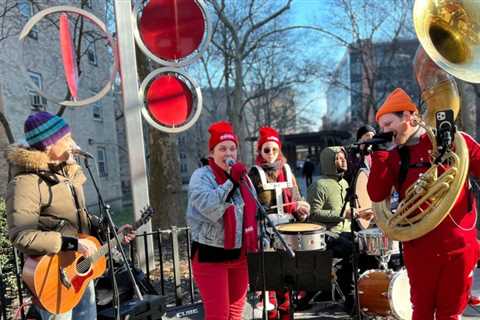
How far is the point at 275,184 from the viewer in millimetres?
3703

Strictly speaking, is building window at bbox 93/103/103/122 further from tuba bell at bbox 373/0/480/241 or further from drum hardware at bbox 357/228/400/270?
tuba bell at bbox 373/0/480/241

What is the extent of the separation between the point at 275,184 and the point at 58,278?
1993mm

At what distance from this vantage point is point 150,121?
4859 mm

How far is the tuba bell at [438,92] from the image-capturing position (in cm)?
229

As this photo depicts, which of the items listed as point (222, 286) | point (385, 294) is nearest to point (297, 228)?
point (222, 286)

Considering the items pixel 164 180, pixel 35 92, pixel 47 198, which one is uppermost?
pixel 35 92

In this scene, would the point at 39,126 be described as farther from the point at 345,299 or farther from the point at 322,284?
the point at 345,299

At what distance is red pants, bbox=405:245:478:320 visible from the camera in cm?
234

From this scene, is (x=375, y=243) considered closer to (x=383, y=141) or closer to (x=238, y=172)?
(x=383, y=141)

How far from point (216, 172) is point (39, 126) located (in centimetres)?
131

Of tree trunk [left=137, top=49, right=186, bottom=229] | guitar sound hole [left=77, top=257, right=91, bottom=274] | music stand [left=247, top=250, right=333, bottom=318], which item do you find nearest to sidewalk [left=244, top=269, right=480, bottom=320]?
music stand [left=247, top=250, right=333, bottom=318]

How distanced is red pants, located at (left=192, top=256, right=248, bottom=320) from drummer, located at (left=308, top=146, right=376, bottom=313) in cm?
137

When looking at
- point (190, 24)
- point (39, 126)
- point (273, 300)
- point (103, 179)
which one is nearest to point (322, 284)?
point (273, 300)

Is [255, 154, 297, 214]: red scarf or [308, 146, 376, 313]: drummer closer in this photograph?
[255, 154, 297, 214]: red scarf
